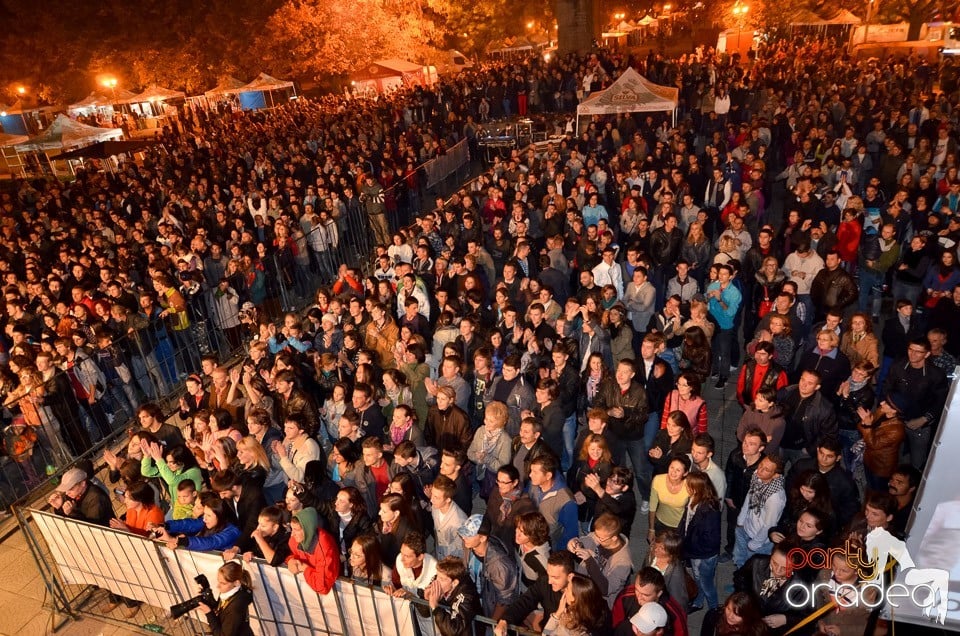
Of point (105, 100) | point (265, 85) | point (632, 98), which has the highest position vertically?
point (632, 98)

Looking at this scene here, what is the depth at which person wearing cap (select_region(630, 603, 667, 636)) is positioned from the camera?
382cm

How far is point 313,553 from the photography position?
15.7 feet

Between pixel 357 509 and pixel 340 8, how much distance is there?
4288cm

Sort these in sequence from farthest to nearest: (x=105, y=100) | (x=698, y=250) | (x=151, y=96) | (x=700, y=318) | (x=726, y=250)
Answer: (x=105, y=100), (x=151, y=96), (x=698, y=250), (x=726, y=250), (x=700, y=318)

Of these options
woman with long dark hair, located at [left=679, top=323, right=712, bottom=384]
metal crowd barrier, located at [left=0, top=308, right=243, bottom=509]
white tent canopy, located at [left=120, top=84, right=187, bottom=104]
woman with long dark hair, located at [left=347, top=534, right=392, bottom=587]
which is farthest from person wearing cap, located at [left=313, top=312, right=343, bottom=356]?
white tent canopy, located at [left=120, top=84, right=187, bottom=104]

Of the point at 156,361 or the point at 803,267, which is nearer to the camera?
the point at 803,267

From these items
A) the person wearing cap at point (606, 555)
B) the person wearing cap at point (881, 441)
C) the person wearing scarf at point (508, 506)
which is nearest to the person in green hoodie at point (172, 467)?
the person wearing scarf at point (508, 506)

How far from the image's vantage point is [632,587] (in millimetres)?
4145

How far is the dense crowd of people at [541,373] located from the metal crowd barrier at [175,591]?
161mm

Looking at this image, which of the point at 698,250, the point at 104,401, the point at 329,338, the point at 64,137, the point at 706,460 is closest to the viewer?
the point at 706,460

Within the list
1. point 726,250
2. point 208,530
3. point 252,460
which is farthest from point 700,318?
point 208,530

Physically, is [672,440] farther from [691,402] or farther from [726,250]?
[726,250]

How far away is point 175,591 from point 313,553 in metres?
1.60

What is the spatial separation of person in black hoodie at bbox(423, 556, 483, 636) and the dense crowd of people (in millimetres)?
22
